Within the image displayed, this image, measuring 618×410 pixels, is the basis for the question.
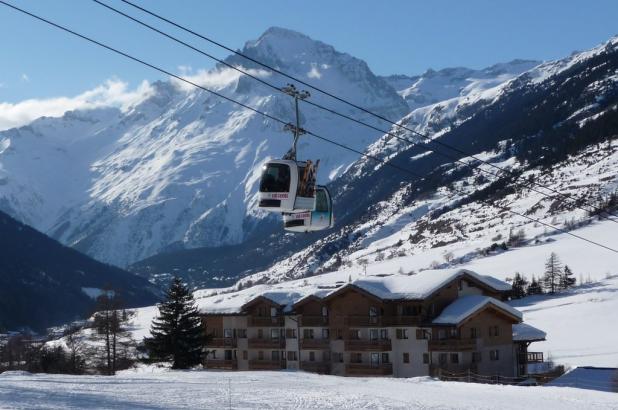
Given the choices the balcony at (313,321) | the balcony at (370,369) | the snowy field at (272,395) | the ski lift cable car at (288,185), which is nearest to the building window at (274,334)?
the balcony at (313,321)

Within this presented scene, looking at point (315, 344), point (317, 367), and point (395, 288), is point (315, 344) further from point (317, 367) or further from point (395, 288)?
point (395, 288)

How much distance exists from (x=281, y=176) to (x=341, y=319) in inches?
1596

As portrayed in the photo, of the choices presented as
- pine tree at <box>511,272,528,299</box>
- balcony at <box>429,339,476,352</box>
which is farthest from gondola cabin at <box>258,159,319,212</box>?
pine tree at <box>511,272,528,299</box>

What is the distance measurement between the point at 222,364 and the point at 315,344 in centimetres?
1190

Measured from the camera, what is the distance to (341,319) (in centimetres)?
7238

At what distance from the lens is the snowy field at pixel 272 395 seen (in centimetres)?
2778

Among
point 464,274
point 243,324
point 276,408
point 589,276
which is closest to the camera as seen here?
point 276,408

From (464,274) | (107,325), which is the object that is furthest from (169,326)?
(464,274)

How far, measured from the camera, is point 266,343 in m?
78.1

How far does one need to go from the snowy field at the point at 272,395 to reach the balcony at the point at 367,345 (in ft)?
90.2

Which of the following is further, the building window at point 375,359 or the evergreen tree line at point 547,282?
the evergreen tree line at point 547,282

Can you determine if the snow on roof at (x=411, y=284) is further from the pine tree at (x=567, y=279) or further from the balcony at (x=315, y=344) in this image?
the pine tree at (x=567, y=279)

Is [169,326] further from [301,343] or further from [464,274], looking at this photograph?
[464,274]

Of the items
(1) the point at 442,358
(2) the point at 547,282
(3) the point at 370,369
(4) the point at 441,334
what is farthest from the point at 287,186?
(2) the point at 547,282
